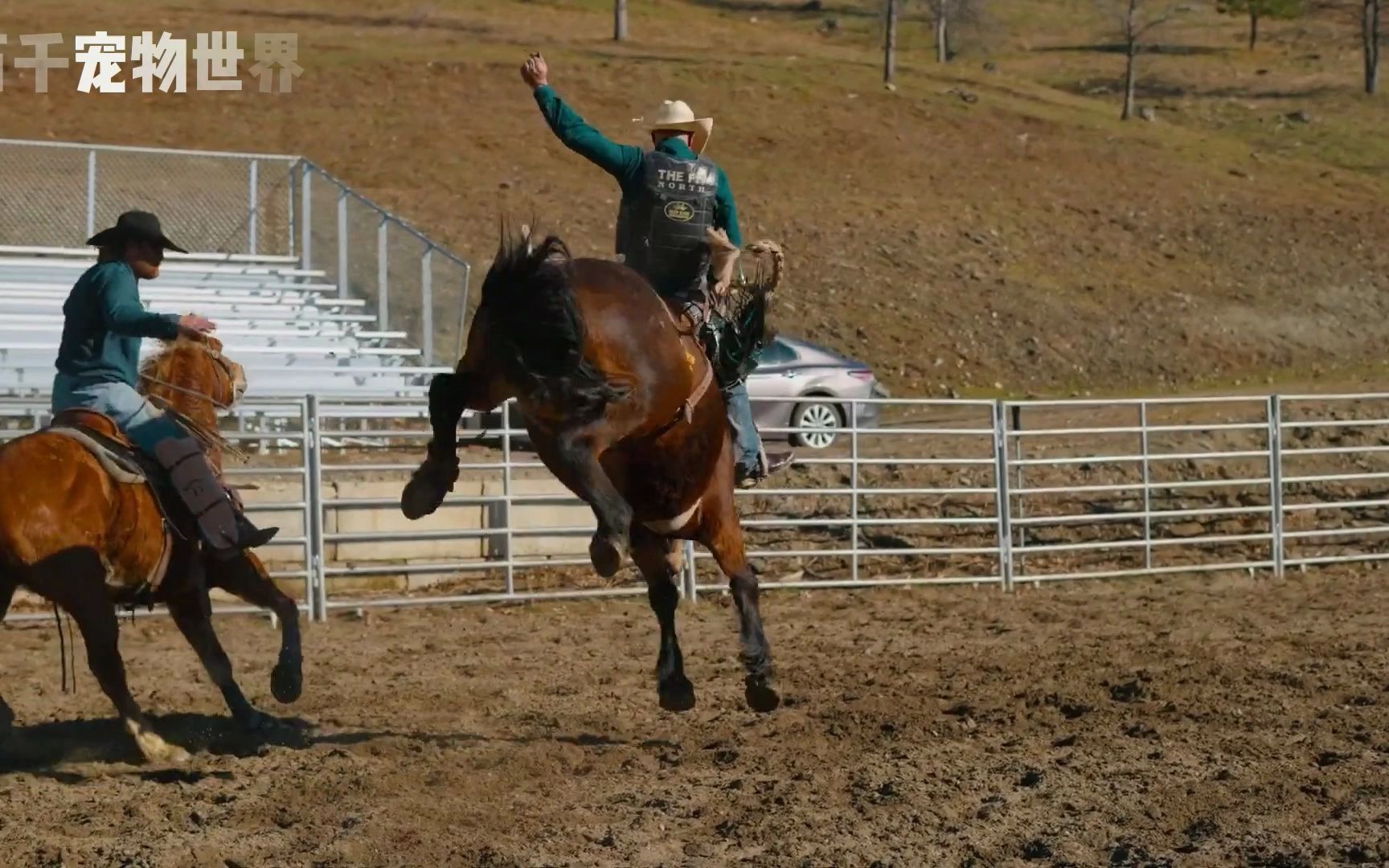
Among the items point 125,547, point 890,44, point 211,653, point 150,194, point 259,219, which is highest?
point 890,44

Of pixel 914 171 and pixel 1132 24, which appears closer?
pixel 914 171

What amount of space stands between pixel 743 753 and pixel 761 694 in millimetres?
268

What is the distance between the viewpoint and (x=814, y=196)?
31.4 m

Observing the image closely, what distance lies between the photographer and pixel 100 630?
22.3 ft

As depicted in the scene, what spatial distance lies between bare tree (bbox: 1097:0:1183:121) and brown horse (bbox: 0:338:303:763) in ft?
114

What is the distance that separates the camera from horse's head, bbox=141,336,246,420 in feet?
24.7

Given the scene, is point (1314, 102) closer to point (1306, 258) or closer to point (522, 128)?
point (1306, 258)

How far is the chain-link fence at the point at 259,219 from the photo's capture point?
18406mm

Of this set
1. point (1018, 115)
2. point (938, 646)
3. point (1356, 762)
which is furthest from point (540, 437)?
point (1018, 115)

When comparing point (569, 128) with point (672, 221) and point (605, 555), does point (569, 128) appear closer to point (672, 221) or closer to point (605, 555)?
point (672, 221)

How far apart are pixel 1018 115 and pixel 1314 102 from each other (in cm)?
1095

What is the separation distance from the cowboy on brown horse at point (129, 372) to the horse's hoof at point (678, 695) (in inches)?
71.1

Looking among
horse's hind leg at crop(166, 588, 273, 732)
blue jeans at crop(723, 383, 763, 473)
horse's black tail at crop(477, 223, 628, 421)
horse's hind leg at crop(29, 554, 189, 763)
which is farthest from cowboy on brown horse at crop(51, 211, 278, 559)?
blue jeans at crop(723, 383, 763, 473)

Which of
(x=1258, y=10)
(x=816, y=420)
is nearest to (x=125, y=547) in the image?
(x=816, y=420)
